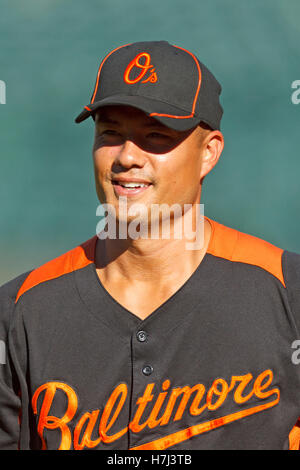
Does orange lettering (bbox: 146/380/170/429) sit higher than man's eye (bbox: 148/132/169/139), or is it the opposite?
man's eye (bbox: 148/132/169/139)

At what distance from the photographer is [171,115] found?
9.38 feet

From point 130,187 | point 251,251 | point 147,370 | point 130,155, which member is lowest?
point 147,370

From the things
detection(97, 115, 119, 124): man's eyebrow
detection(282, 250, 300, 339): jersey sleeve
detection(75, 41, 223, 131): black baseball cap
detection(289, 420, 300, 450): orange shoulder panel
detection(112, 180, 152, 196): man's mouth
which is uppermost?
detection(75, 41, 223, 131): black baseball cap

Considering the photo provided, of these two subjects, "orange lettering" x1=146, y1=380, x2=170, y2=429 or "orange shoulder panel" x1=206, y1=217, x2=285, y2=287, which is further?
"orange shoulder panel" x1=206, y1=217, x2=285, y2=287

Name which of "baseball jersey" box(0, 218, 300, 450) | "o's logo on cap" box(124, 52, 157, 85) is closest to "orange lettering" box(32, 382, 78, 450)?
"baseball jersey" box(0, 218, 300, 450)

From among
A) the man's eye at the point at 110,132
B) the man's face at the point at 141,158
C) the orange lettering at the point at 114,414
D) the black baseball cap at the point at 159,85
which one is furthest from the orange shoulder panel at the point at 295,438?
the man's eye at the point at 110,132

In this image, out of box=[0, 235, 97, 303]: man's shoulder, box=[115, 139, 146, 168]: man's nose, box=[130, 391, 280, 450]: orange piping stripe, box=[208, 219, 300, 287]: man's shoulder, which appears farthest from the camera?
box=[0, 235, 97, 303]: man's shoulder

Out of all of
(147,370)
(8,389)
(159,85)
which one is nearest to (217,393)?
(147,370)

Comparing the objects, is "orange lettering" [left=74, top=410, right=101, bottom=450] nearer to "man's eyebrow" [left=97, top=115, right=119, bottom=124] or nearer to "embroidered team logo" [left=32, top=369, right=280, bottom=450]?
"embroidered team logo" [left=32, top=369, right=280, bottom=450]

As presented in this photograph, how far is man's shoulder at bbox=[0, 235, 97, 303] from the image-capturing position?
3229 mm

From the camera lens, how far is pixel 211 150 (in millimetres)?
3111

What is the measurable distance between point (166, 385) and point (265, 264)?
A: 0.58 metres

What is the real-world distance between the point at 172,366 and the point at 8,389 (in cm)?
63

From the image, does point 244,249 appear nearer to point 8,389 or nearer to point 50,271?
point 50,271
